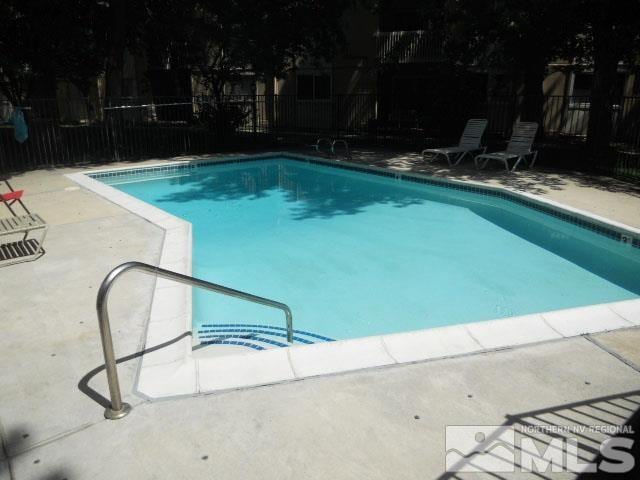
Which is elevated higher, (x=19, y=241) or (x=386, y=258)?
(x=19, y=241)

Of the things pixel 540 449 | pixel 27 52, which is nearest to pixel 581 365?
pixel 540 449

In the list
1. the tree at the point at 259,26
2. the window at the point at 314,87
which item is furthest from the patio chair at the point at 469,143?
the window at the point at 314,87

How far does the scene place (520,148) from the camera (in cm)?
1208

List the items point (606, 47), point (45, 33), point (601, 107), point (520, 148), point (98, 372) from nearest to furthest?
point (98, 372) < point (606, 47) < point (601, 107) < point (520, 148) < point (45, 33)

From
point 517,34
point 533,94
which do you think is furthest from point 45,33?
point 533,94

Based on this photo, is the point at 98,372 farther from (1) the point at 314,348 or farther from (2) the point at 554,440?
(2) the point at 554,440

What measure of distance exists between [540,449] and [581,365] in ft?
3.48

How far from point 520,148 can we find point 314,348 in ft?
34.0

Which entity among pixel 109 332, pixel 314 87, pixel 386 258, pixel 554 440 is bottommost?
pixel 386 258

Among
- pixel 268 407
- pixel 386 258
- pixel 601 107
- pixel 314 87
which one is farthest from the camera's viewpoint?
pixel 314 87

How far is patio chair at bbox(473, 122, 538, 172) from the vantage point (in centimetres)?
1159

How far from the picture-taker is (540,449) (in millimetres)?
2619

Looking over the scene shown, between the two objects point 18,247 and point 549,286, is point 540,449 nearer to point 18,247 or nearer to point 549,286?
point 549,286

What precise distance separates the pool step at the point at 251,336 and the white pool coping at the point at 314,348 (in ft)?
1.70
